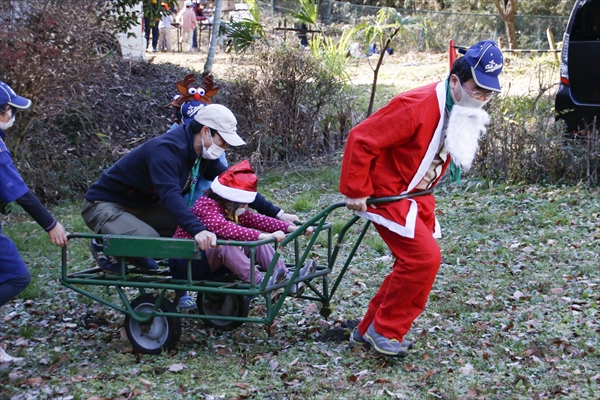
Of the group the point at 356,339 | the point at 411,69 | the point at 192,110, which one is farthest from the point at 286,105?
the point at 411,69

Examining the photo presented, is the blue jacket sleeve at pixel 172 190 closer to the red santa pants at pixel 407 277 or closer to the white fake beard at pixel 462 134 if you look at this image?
the red santa pants at pixel 407 277

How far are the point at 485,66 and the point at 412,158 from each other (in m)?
0.67

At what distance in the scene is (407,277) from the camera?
429cm

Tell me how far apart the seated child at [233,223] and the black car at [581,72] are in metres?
5.49

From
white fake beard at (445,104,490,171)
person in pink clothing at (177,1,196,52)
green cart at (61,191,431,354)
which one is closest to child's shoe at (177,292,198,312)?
green cart at (61,191,431,354)

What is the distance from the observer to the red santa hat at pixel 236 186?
4621 millimetres

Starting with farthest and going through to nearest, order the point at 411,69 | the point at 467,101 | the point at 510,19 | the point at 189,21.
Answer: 1. the point at 510,19
2. the point at 189,21
3. the point at 411,69
4. the point at 467,101

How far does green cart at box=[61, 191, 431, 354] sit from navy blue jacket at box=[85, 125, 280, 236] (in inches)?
10.0

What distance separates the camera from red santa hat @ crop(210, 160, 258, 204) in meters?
4.62

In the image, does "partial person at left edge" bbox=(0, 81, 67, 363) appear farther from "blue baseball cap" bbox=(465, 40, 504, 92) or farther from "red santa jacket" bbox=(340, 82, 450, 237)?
"blue baseball cap" bbox=(465, 40, 504, 92)

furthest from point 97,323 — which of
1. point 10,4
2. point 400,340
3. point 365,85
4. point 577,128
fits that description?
point 365,85

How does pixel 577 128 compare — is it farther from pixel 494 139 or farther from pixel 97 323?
pixel 97 323

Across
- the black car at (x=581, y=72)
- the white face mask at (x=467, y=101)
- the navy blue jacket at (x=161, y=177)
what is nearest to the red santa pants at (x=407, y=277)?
the white face mask at (x=467, y=101)

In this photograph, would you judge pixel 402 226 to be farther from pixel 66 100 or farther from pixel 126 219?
pixel 66 100
